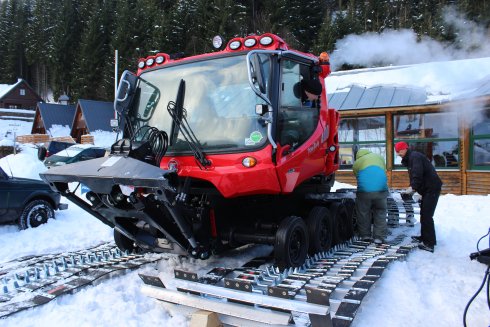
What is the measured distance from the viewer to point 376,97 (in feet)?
45.8

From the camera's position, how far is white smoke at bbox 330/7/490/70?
14.4 m

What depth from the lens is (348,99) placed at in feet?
47.2

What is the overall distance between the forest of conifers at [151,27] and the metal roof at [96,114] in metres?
5.08

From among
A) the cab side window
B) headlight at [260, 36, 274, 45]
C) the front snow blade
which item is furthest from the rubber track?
headlight at [260, 36, 274, 45]

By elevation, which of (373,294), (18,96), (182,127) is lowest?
(373,294)

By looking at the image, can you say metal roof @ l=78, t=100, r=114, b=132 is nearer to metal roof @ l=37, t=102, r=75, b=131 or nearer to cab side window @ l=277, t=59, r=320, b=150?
metal roof @ l=37, t=102, r=75, b=131

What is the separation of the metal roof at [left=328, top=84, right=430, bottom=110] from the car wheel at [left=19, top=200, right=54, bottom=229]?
9.08 m

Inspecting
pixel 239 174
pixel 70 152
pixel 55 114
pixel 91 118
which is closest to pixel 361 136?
pixel 239 174

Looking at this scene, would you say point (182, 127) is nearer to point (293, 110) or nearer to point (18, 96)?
point (293, 110)

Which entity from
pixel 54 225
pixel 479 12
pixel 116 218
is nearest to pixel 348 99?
pixel 479 12

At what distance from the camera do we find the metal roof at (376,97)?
13.1 metres

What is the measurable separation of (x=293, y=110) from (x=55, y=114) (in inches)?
1593

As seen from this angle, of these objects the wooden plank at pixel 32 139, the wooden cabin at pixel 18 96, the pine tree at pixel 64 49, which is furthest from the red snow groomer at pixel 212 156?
the wooden cabin at pixel 18 96

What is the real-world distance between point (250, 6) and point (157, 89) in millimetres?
28208
